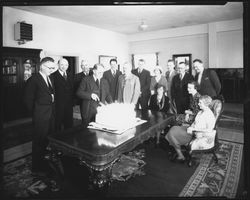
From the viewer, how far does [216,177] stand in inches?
103

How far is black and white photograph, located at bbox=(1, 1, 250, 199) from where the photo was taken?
85.9 inches

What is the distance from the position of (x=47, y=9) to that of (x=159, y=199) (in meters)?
6.04

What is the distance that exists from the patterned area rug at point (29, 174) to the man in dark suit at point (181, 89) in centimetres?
131

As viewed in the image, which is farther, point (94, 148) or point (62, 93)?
point (62, 93)

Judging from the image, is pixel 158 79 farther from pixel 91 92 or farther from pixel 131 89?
pixel 91 92

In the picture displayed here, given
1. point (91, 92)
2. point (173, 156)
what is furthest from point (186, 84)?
point (91, 92)

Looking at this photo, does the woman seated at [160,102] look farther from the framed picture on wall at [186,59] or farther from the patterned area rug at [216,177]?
the framed picture on wall at [186,59]

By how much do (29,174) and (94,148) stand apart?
55.6 inches

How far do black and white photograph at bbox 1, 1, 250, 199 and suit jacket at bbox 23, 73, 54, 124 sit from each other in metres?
0.01

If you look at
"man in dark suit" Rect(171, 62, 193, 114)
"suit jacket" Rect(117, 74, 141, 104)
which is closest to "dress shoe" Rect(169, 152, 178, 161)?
"man in dark suit" Rect(171, 62, 193, 114)

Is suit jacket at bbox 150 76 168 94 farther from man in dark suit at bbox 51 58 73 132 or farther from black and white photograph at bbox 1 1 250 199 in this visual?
man in dark suit at bbox 51 58 73 132

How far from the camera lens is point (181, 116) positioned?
3.68 metres

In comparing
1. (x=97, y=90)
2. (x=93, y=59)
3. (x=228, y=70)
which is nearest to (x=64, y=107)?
(x=97, y=90)

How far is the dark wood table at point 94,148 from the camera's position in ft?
5.90
